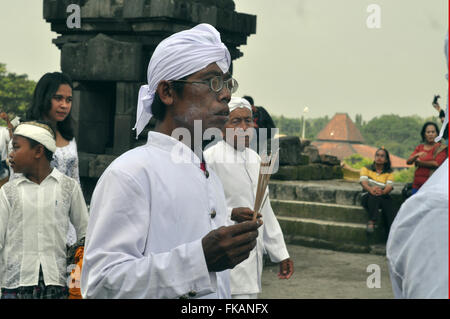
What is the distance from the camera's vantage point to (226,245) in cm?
221

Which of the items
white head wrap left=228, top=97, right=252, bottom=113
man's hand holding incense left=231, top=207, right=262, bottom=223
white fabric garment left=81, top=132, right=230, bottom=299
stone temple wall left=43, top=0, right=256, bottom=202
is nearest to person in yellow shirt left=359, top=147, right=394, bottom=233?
stone temple wall left=43, top=0, right=256, bottom=202

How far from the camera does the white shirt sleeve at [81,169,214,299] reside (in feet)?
7.24


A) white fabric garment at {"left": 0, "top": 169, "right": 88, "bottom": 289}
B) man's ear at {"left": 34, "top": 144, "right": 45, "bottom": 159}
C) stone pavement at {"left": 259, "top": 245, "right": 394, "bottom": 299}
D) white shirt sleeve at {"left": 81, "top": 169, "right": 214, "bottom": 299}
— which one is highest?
man's ear at {"left": 34, "top": 144, "right": 45, "bottom": 159}

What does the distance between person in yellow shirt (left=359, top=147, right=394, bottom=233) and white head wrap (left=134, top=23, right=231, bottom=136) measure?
24.6 ft

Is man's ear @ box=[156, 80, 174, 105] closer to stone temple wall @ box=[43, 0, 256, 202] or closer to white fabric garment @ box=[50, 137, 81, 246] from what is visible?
white fabric garment @ box=[50, 137, 81, 246]

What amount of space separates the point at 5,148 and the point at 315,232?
16.6 feet

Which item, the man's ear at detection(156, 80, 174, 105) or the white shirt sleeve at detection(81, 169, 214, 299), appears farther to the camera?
the man's ear at detection(156, 80, 174, 105)

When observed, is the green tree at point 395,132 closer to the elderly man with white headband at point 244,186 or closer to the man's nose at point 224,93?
the elderly man with white headband at point 244,186

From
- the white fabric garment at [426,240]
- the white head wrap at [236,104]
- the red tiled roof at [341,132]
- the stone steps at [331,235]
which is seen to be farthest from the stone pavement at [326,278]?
the red tiled roof at [341,132]

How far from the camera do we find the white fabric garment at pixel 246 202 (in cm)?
516

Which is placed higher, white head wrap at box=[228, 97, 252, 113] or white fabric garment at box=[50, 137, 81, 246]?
white head wrap at box=[228, 97, 252, 113]

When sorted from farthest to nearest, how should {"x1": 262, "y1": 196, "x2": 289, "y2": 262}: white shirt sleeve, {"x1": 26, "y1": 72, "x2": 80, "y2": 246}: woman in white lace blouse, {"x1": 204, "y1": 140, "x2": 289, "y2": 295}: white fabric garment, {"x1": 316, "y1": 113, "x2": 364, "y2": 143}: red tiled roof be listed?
{"x1": 316, "y1": 113, "x2": 364, "y2": 143}: red tiled roof
{"x1": 26, "y1": 72, "x2": 80, "y2": 246}: woman in white lace blouse
{"x1": 204, "y1": 140, "x2": 289, "y2": 295}: white fabric garment
{"x1": 262, "y1": 196, "x2": 289, "y2": 262}: white shirt sleeve

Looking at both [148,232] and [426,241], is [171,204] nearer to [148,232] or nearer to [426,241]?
[148,232]

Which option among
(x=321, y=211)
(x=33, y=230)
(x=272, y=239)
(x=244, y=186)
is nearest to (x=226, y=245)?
(x=33, y=230)
